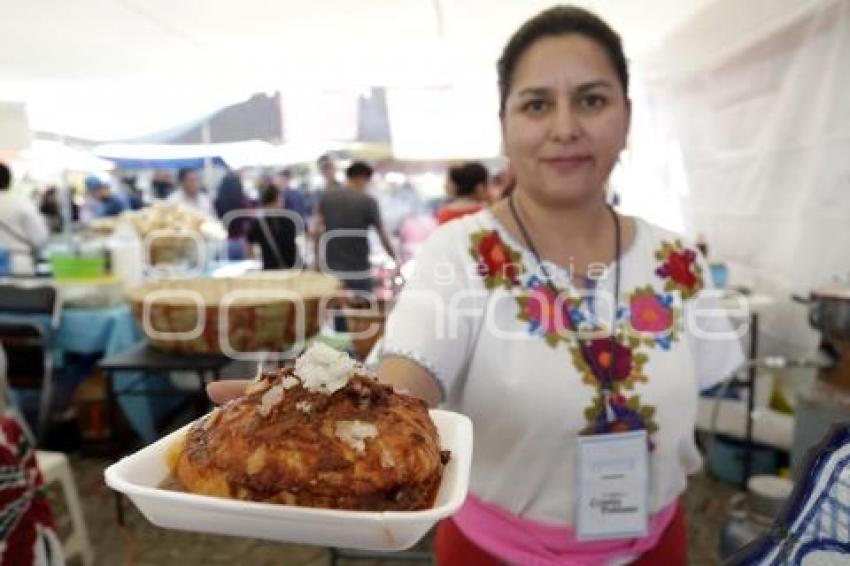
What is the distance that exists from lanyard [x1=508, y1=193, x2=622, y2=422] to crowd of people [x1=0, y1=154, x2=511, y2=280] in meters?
1.37

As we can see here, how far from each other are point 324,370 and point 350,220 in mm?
4036

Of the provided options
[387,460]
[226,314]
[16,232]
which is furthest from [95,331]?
[387,460]

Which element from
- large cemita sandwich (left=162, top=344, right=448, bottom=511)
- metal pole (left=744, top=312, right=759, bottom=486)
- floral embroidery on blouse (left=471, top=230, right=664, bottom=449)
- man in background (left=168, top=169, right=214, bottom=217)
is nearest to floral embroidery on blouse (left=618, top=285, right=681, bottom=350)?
floral embroidery on blouse (left=471, top=230, right=664, bottom=449)

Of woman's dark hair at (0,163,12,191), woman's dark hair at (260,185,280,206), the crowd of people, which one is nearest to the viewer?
woman's dark hair at (0,163,12,191)

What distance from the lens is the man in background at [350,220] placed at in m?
4.19

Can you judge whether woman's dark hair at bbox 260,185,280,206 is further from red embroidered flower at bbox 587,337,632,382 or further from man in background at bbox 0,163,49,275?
red embroidered flower at bbox 587,337,632,382

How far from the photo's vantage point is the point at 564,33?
3.13 feet

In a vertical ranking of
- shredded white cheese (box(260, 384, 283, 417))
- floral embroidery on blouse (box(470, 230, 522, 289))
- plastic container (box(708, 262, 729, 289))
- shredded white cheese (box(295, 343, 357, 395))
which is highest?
floral embroidery on blouse (box(470, 230, 522, 289))

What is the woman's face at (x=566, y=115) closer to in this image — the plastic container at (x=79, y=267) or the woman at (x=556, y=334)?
the woman at (x=556, y=334)

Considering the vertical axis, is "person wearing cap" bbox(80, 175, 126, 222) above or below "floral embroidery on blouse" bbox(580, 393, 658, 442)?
above

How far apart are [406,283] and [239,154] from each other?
0.91 feet

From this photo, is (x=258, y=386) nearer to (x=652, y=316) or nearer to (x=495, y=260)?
(x=495, y=260)

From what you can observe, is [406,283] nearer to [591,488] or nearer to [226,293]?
[591,488]

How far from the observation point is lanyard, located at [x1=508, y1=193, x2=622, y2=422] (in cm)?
96
